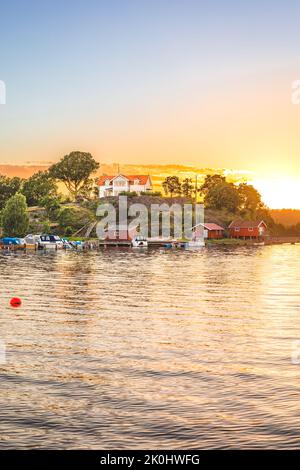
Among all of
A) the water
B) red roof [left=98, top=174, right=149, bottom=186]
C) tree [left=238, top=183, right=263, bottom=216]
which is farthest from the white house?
the water

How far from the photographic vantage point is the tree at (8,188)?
568ft

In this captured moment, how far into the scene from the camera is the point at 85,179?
19712 cm

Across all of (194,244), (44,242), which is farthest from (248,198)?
(44,242)

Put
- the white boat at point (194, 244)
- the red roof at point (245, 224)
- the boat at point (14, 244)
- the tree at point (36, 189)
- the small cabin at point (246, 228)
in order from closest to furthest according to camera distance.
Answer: the boat at point (14, 244)
the white boat at point (194, 244)
the red roof at point (245, 224)
the small cabin at point (246, 228)
the tree at point (36, 189)

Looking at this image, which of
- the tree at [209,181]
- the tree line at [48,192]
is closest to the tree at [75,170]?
the tree line at [48,192]

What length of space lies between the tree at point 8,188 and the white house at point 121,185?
26.0 meters

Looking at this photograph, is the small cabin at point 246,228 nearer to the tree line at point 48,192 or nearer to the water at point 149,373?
the tree line at point 48,192

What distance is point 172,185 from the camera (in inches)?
7672

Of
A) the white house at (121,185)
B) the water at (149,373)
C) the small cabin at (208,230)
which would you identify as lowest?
the water at (149,373)

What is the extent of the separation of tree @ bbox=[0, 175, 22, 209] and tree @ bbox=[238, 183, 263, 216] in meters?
67.8

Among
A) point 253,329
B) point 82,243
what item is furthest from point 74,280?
point 82,243
